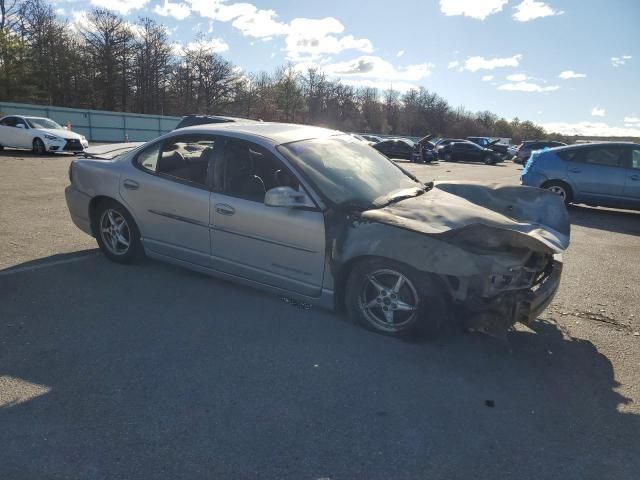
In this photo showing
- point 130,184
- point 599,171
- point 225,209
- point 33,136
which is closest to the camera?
point 225,209

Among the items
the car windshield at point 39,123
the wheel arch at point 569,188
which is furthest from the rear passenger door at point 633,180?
the car windshield at point 39,123

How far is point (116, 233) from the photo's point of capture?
510 centimetres

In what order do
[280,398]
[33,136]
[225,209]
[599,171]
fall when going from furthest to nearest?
[33,136] → [599,171] → [225,209] → [280,398]

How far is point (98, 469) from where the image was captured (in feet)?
7.32

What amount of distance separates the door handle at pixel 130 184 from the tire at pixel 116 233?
0.81 feet

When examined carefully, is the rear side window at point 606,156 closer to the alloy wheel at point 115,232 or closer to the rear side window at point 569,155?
the rear side window at point 569,155

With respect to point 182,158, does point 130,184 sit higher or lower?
lower

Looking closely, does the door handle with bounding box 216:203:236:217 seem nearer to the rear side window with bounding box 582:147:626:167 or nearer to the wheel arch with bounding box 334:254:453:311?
the wheel arch with bounding box 334:254:453:311

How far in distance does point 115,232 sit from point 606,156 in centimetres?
990

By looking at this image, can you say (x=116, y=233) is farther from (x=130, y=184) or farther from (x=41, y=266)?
(x=41, y=266)

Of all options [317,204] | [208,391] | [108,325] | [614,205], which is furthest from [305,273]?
[614,205]

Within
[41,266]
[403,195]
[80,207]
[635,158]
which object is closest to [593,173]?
[635,158]

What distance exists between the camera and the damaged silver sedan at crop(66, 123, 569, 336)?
3395mm

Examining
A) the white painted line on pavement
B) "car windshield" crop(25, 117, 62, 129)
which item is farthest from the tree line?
the white painted line on pavement
